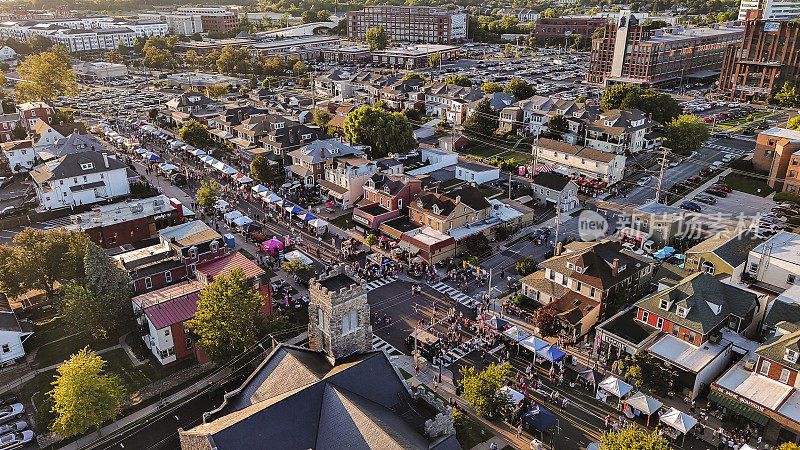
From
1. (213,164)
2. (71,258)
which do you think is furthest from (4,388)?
(213,164)

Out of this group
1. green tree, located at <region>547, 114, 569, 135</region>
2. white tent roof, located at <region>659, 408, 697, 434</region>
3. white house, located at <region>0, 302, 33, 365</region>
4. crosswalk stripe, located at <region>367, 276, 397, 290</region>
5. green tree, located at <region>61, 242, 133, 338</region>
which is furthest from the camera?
green tree, located at <region>547, 114, 569, 135</region>

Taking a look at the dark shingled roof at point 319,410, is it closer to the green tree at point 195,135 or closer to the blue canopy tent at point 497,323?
the blue canopy tent at point 497,323

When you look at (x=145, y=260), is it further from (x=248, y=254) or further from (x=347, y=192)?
(x=347, y=192)

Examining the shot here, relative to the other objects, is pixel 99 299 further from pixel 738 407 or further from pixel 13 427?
pixel 738 407

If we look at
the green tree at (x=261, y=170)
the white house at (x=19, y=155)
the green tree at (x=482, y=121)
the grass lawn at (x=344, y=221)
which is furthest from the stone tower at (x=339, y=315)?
the white house at (x=19, y=155)

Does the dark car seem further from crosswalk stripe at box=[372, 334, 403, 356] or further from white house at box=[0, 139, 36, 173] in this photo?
white house at box=[0, 139, 36, 173]

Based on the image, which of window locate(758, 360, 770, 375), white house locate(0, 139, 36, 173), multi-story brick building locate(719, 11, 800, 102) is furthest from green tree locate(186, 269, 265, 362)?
multi-story brick building locate(719, 11, 800, 102)

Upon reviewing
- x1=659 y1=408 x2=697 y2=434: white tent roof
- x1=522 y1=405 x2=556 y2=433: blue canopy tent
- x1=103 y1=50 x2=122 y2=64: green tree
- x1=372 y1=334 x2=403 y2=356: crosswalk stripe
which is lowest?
x1=372 y1=334 x2=403 y2=356: crosswalk stripe
